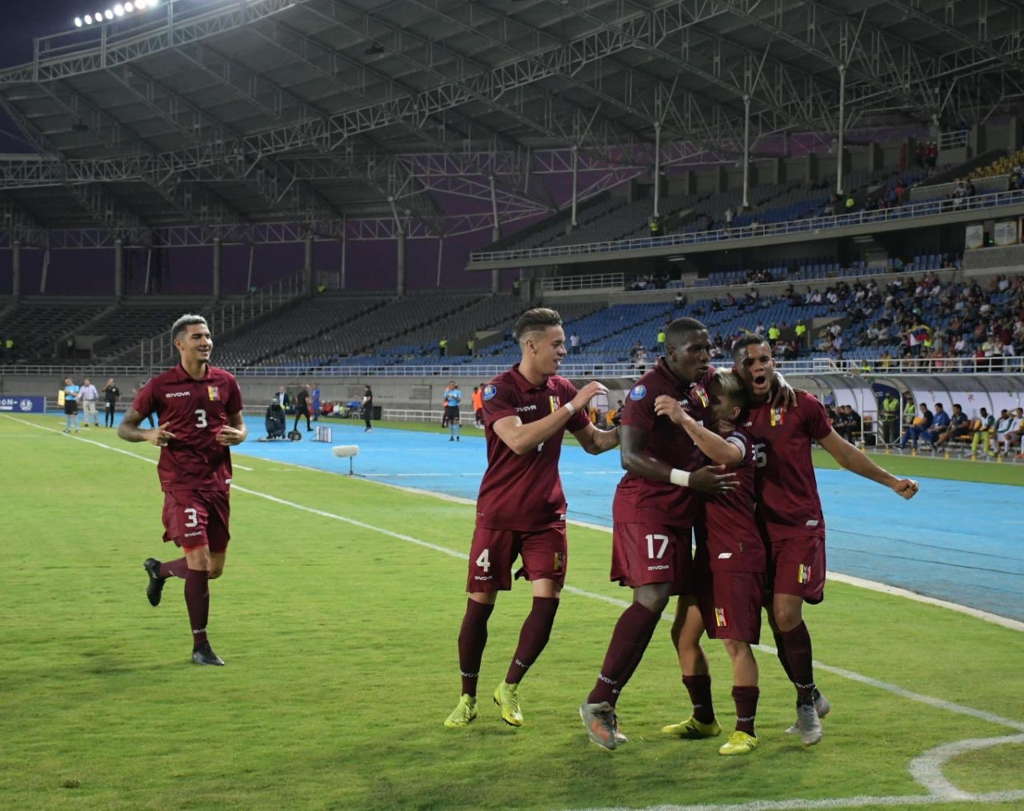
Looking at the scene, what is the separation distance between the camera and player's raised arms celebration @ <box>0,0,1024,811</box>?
652cm

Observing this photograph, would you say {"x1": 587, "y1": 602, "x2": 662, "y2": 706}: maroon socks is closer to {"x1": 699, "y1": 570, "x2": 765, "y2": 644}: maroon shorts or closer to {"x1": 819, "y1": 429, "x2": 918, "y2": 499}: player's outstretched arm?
{"x1": 699, "y1": 570, "x2": 765, "y2": 644}: maroon shorts

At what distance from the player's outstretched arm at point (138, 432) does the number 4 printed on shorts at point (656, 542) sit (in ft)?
11.8

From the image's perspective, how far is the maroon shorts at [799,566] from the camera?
21.7 ft

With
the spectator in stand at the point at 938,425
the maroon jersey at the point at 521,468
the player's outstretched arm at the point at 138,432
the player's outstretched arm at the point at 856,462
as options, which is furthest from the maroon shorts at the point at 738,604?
the spectator in stand at the point at 938,425

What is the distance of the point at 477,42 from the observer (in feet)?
188

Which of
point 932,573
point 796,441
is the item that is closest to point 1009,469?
point 932,573

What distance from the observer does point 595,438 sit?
23.9 feet

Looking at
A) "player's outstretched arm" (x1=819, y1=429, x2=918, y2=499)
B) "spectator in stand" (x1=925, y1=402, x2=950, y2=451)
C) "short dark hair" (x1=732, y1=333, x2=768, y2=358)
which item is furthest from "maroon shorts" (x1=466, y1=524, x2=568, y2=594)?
"spectator in stand" (x1=925, y1=402, x2=950, y2=451)

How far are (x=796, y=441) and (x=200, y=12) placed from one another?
56846mm

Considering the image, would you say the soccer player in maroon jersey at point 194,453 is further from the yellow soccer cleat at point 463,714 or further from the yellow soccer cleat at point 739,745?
the yellow soccer cleat at point 739,745

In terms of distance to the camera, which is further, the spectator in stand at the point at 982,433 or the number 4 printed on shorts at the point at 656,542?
the spectator in stand at the point at 982,433

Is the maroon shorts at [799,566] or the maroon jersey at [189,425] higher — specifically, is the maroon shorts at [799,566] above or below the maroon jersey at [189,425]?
below

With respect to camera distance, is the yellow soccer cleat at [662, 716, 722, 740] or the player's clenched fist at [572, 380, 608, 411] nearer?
the player's clenched fist at [572, 380, 608, 411]

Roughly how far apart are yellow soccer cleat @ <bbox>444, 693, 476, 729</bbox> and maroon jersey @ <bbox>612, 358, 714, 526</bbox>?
128 centimetres
